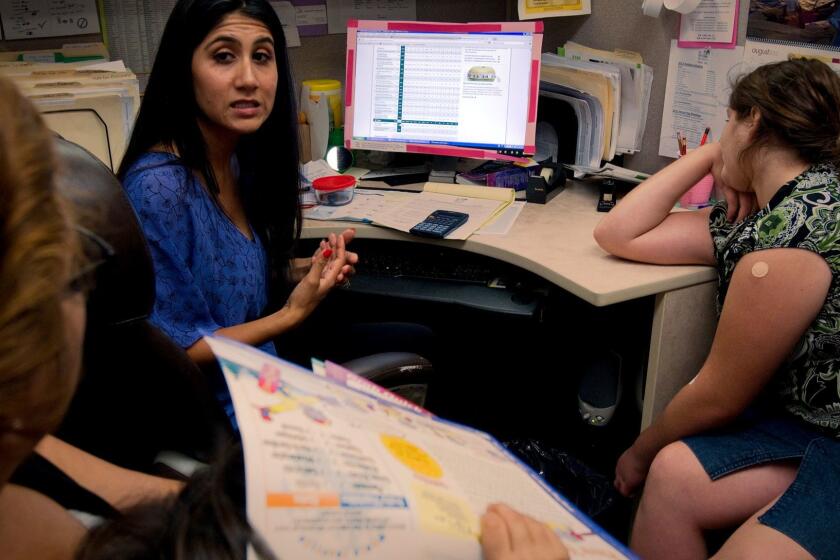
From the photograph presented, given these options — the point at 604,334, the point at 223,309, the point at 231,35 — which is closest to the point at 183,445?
the point at 223,309

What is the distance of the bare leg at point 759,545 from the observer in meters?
1.01

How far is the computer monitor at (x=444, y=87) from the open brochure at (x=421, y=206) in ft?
0.34

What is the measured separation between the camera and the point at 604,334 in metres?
1.79

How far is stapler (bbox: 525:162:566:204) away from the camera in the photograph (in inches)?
70.8

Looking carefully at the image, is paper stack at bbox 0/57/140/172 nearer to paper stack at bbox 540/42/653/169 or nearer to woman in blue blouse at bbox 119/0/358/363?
woman in blue blouse at bbox 119/0/358/363

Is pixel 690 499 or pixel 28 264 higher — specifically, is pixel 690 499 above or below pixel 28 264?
below

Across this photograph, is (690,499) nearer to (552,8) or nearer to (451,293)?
(451,293)

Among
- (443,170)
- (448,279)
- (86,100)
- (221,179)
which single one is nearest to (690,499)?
(448,279)

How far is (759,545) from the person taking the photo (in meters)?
1.03

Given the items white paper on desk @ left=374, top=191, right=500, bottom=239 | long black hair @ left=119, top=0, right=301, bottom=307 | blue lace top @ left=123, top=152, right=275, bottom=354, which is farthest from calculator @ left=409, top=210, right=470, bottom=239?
blue lace top @ left=123, top=152, right=275, bottom=354

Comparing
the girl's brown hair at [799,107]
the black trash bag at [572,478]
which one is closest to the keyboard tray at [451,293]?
the black trash bag at [572,478]

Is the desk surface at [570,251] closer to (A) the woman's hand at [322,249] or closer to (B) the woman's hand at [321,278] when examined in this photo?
(A) the woman's hand at [322,249]

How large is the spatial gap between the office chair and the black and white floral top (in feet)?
2.68

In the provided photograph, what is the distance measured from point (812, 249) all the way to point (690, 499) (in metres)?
0.41
